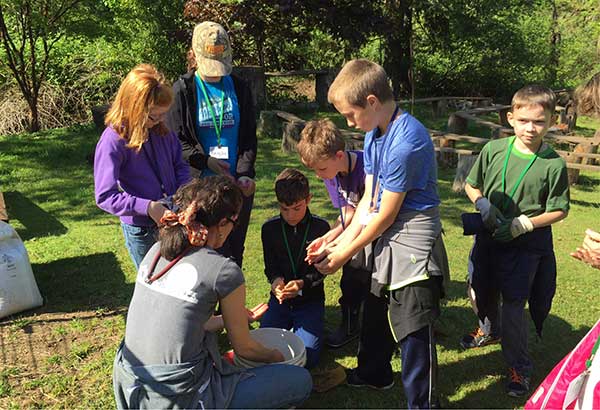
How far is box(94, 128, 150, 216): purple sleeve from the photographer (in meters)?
2.71

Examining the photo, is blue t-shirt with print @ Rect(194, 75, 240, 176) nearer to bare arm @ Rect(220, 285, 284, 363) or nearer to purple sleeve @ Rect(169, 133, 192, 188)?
purple sleeve @ Rect(169, 133, 192, 188)

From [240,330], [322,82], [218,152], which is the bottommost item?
[240,330]

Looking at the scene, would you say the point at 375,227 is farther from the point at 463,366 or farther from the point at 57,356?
the point at 57,356

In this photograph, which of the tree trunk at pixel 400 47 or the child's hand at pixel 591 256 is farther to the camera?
the tree trunk at pixel 400 47

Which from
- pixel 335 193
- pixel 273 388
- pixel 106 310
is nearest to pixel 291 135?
pixel 106 310

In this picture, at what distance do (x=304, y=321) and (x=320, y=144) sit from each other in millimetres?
1132

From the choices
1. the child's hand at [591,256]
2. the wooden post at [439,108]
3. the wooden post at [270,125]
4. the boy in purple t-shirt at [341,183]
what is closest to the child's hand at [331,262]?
the boy in purple t-shirt at [341,183]

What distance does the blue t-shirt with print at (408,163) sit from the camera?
2.28m

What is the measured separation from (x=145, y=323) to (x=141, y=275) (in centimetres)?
20

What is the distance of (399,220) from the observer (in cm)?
246

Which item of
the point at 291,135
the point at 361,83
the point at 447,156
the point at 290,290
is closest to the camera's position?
the point at 361,83

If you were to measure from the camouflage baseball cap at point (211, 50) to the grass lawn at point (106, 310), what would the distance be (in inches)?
69.3

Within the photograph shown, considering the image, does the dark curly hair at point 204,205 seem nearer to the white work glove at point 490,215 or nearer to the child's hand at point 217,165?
the child's hand at point 217,165

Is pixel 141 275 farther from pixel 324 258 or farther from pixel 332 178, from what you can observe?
pixel 332 178
